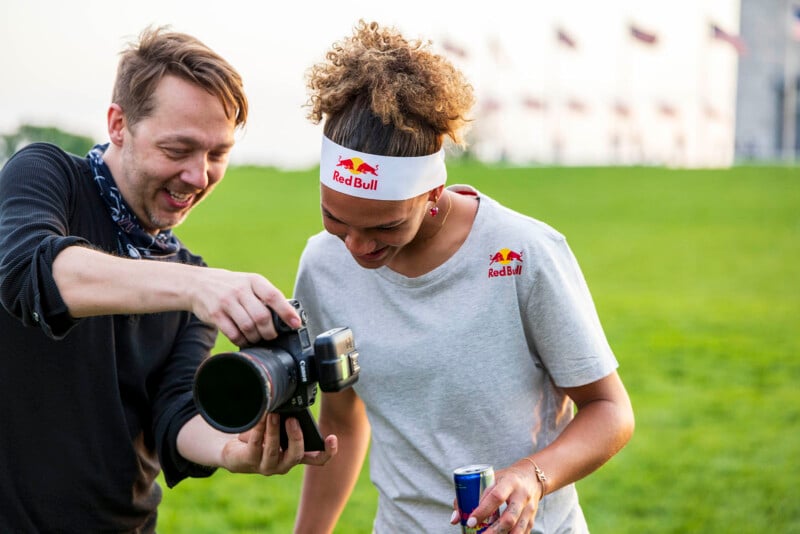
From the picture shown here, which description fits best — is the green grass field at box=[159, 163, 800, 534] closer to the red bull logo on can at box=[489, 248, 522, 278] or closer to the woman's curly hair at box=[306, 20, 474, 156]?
the red bull logo on can at box=[489, 248, 522, 278]

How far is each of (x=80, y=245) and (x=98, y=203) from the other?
0.71 meters

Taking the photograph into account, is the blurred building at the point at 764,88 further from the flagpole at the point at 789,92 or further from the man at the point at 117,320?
the man at the point at 117,320

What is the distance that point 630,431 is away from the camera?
3.04 meters

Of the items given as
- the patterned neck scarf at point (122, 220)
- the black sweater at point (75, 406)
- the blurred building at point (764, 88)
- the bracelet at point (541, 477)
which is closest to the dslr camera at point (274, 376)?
the bracelet at point (541, 477)

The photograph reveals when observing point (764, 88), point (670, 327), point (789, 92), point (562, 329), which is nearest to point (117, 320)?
point (562, 329)

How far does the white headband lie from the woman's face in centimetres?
2

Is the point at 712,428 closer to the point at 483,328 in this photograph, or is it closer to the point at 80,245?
the point at 483,328

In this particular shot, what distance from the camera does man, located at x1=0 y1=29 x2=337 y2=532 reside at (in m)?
2.57

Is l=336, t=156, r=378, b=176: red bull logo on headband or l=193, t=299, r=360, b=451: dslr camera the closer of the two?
l=193, t=299, r=360, b=451: dslr camera

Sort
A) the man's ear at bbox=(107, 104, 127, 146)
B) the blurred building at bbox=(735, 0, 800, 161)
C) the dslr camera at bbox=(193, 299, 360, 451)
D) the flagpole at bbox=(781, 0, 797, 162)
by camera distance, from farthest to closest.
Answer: the blurred building at bbox=(735, 0, 800, 161) → the flagpole at bbox=(781, 0, 797, 162) → the man's ear at bbox=(107, 104, 127, 146) → the dslr camera at bbox=(193, 299, 360, 451)

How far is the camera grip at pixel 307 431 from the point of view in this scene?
9.32ft

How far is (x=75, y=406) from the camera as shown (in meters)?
3.10

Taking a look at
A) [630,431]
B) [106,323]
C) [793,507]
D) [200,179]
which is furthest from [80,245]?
[793,507]

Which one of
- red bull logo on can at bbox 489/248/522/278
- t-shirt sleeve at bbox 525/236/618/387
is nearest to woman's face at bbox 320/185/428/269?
red bull logo on can at bbox 489/248/522/278
